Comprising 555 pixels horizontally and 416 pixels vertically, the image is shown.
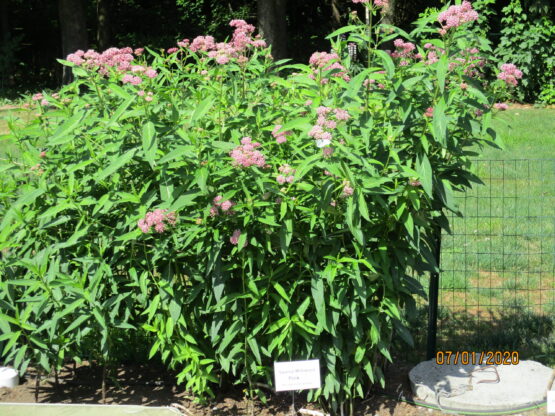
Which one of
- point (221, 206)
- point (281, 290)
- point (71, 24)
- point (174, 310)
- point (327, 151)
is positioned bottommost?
point (174, 310)

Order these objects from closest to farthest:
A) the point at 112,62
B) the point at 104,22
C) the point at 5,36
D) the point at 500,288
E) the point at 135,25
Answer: the point at 112,62, the point at 500,288, the point at 104,22, the point at 5,36, the point at 135,25

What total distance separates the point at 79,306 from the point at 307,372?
119 centimetres

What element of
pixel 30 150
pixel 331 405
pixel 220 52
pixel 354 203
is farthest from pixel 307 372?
pixel 30 150

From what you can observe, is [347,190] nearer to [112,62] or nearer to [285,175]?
[285,175]

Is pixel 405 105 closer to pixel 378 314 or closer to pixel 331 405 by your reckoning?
pixel 378 314

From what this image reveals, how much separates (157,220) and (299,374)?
105 cm

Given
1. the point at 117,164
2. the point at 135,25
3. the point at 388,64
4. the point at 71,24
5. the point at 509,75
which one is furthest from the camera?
the point at 135,25

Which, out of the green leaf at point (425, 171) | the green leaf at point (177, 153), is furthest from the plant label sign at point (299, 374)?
the green leaf at point (177, 153)

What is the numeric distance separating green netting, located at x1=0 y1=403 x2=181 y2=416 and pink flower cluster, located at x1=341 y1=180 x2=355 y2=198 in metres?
1.16

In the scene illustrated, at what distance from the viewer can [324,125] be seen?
3.12 metres

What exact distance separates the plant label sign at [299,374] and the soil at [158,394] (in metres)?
0.45

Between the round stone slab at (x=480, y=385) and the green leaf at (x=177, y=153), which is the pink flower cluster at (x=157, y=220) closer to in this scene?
the green leaf at (x=177, y=153)

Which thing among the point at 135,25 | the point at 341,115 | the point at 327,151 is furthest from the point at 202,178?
the point at 135,25

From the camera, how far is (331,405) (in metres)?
3.85
